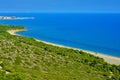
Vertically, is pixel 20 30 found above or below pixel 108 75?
above

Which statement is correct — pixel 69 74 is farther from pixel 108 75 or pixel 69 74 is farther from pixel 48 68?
pixel 108 75

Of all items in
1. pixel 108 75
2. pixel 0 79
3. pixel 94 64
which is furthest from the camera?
pixel 94 64

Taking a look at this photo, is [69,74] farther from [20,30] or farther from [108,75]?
[20,30]

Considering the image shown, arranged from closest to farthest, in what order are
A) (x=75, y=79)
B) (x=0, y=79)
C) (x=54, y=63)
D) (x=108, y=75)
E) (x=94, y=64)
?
(x=0, y=79), (x=75, y=79), (x=108, y=75), (x=54, y=63), (x=94, y=64)

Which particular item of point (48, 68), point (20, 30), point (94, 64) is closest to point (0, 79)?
point (48, 68)

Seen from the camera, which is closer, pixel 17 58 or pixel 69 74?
pixel 69 74

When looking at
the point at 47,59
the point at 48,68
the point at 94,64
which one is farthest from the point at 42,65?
the point at 94,64

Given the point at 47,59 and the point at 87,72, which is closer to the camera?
the point at 87,72

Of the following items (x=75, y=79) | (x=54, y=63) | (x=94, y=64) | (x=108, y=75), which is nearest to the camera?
(x=75, y=79)

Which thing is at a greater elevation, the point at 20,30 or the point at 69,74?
the point at 20,30
